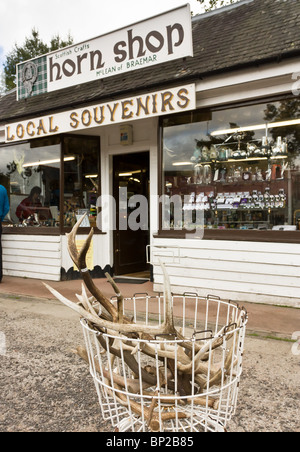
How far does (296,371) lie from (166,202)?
11.8ft

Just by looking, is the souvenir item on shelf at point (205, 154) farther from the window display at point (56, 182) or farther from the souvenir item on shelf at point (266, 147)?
the window display at point (56, 182)

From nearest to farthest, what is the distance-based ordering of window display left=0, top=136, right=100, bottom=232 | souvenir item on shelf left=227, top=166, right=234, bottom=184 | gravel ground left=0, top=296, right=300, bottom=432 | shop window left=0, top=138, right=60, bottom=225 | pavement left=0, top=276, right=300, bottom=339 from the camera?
gravel ground left=0, top=296, right=300, bottom=432
pavement left=0, top=276, right=300, bottom=339
souvenir item on shelf left=227, top=166, right=234, bottom=184
window display left=0, top=136, right=100, bottom=232
shop window left=0, top=138, right=60, bottom=225

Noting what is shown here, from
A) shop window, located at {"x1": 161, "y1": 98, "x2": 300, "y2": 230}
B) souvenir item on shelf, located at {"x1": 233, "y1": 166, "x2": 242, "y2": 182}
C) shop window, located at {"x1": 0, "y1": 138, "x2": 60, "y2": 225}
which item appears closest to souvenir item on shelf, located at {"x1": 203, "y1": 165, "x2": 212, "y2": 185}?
shop window, located at {"x1": 161, "y1": 98, "x2": 300, "y2": 230}

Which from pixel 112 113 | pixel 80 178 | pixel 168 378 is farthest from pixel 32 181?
pixel 168 378

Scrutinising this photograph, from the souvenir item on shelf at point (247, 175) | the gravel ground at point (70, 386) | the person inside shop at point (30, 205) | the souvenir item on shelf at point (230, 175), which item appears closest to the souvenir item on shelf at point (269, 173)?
the souvenir item on shelf at point (247, 175)

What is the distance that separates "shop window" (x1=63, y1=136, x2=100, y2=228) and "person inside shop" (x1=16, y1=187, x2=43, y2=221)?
32.2 inches

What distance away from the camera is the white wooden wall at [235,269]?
481cm

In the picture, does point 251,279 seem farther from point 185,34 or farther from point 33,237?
point 33,237

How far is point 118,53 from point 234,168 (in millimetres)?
2842

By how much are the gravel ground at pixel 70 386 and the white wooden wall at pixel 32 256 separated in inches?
116

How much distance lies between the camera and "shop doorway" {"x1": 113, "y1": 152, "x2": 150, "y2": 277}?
7.57m

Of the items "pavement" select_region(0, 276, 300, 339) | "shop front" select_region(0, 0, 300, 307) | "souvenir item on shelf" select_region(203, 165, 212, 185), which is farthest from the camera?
"souvenir item on shelf" select_region(203, 165, 212, 185)

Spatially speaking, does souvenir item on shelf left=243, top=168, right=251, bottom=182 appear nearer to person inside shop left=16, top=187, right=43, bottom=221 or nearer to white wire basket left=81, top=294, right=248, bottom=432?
white wire basket left=81, top=294, right=248, bottom=432
